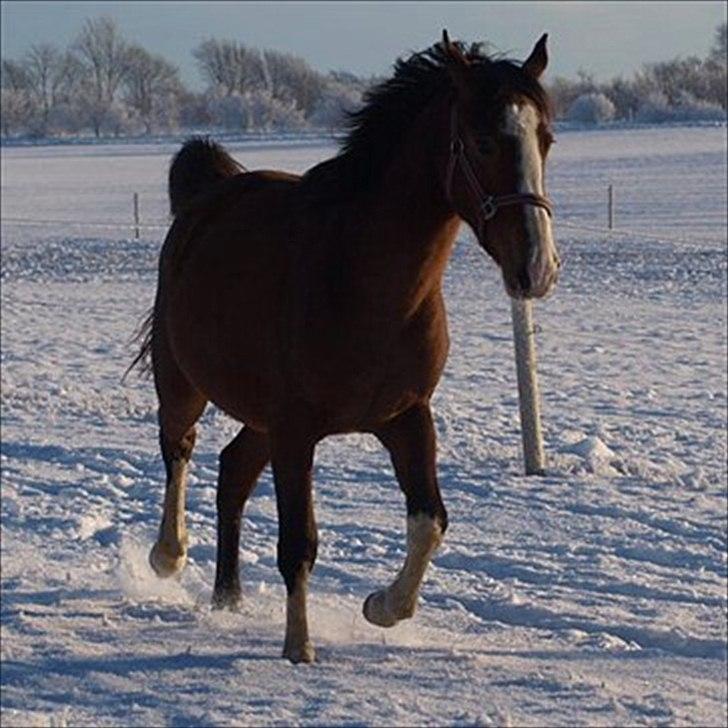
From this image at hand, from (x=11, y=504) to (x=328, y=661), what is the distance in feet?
11.3

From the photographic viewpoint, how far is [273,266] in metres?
4.83

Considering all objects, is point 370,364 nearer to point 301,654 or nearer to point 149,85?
point 301,654

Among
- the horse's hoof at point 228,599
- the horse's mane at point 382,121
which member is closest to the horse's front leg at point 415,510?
the horse's mane at point 382,121

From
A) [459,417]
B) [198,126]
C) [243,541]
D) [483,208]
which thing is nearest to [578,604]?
[243,541]

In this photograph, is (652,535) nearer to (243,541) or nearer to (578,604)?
(578,604)

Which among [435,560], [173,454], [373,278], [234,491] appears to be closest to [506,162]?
[373,278]

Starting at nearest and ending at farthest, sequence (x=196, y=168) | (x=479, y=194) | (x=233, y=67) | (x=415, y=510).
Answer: (x=479, y=194)
(x=415, y=510)
(x=196, y=168)
(x=233, y=67)

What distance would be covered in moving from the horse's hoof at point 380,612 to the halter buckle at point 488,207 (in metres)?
1.42

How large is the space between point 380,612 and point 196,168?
2182 millimetres

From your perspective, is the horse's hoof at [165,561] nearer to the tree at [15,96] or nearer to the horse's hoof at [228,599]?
the horse's hoof at [228,599]

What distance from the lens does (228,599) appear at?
5590 millimetres

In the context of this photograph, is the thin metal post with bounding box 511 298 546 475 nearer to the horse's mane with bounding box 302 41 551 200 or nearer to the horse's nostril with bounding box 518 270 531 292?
the horse's mane with bounding box 302 41 551 200

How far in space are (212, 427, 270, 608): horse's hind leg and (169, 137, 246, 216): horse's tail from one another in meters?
1.06

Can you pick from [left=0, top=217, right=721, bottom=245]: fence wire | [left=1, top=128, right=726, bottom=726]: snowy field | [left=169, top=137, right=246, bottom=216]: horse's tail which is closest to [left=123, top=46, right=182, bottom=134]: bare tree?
[left=0, top=217, right=721, bottom=245]: fence wire
